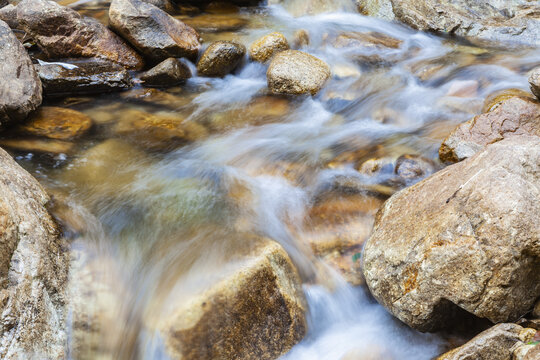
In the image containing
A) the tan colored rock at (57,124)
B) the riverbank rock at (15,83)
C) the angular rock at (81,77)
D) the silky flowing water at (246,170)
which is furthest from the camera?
the angular rock at (81,77)

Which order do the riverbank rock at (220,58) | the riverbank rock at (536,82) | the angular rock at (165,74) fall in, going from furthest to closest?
1. the riverbank rock at (220,58)
2. the angular rock at (165,74)
3. the riverbank rock at (536,82)

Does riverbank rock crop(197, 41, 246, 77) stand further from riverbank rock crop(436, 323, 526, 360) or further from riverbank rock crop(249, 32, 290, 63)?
riverbank rock crop(436, 323, 526, 360)

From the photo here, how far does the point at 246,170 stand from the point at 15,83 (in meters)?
3.52

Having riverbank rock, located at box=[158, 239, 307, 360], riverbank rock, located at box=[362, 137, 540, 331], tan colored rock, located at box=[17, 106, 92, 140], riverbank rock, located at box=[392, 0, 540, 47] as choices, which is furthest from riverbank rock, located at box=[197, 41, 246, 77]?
riverbank rock, located at box=[362, 137, 540, 331]

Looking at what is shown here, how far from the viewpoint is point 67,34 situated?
24.0ft

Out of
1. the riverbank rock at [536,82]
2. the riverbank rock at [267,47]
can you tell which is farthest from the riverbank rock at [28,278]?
the riverbank rock at [536,82]

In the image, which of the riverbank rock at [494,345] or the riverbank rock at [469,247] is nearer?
the riverbank rock at [494,345]

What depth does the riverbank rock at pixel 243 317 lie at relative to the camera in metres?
3.00

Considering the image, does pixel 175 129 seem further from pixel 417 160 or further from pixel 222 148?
pixel 417 160

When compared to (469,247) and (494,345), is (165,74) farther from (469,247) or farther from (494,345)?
(494,345)

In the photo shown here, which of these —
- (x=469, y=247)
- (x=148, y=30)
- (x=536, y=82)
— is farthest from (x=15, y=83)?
(x=536, y=82)

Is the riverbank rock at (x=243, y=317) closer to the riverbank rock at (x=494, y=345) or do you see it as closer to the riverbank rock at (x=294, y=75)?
the riverbank rock at (x=494, y=345)

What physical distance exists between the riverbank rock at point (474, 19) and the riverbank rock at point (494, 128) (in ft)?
16.1

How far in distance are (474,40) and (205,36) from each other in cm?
614
